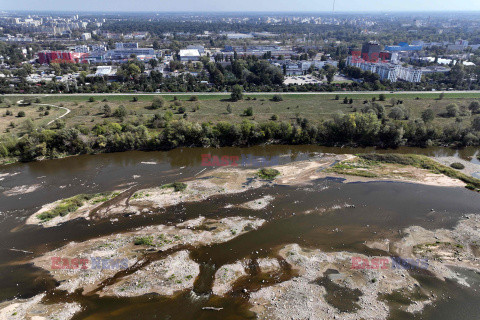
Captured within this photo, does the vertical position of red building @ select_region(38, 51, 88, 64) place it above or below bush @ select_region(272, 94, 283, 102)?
above

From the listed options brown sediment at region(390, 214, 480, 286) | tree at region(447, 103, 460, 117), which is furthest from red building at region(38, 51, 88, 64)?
brown sediment at region(390, 214, 480, 286)

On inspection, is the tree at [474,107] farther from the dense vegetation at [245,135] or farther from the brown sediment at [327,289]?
the brown sediment at [327,289]

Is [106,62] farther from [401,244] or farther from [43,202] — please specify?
[401,244]

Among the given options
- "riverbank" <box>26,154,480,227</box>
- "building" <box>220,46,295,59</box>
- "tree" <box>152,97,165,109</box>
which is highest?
"building" <box>220,46,295,59</box>

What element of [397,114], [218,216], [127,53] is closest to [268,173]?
[218,216]

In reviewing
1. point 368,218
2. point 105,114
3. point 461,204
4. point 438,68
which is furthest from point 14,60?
point 438,68

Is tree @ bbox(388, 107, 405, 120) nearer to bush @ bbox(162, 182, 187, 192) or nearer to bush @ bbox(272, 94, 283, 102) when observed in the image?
bush @ bbox(272, 94, 283, 102)

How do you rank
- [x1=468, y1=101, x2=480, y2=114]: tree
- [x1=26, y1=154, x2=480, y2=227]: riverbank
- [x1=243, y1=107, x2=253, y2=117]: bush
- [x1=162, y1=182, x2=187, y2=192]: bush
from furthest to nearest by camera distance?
[x1=468, y1=101, x2=480, y2=114]: tree → [x1=243, y1=107, x2=253, y2=117]: bush → [x1=162, y1=182, x2=187, y2=192]: bush → [x1=26, y1=154, x2=480, y2=227]: riverbank
